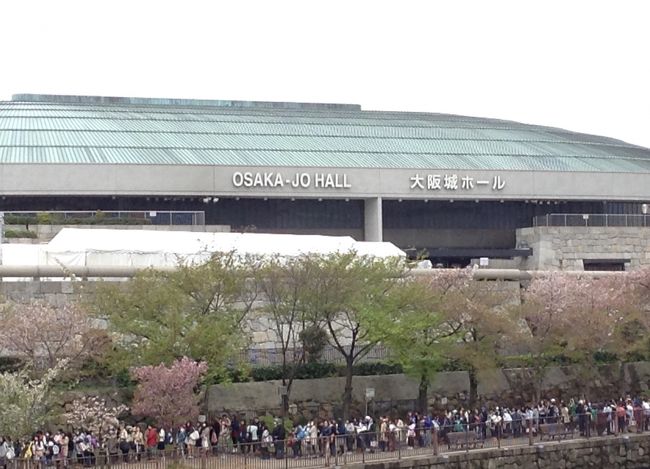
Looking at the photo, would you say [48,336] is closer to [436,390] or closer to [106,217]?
[436,390]

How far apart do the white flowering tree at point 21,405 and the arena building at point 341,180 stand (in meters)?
28.2

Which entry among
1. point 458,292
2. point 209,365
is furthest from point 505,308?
point 209,365

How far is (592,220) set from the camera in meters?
76.2

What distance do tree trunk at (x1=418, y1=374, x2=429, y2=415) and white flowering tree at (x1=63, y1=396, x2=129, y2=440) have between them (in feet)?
41.7

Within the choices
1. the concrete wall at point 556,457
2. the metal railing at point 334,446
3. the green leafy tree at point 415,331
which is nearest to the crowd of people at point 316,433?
the metal railing at point 334,446

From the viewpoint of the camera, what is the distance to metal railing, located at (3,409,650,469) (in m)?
38.9

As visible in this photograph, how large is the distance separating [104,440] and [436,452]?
11.1 meters

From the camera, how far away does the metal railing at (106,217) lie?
208 ft

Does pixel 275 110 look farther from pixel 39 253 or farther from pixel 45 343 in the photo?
pixel 45 343

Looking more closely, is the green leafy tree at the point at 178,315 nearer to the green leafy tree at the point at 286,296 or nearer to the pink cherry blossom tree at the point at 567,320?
the green leafy tree at the point at 286,296

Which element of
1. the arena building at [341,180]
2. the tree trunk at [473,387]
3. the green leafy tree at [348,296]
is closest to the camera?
the green leafy tree at [348,296]

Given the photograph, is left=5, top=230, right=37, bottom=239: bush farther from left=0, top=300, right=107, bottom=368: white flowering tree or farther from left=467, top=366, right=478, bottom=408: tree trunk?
left=467, top=366, right=478, bottom=408: tree trunk

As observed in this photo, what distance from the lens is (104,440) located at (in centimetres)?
4053

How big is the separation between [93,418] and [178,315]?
5.17 meters
